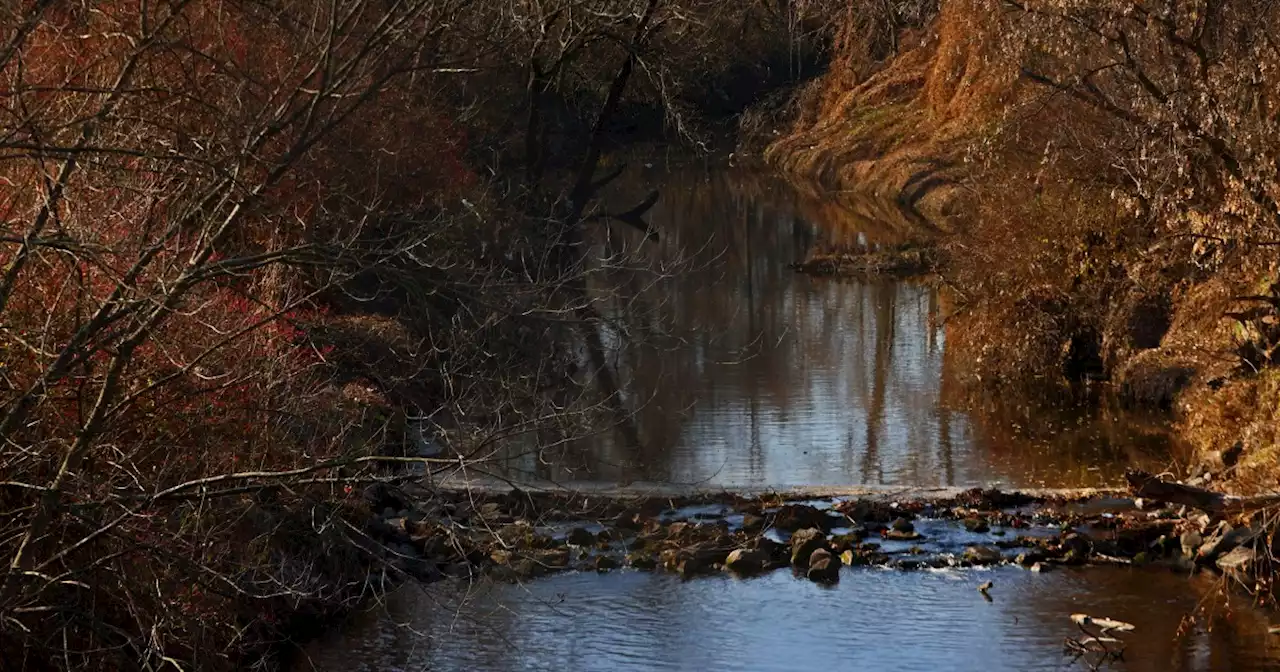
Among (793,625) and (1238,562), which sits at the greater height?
(1238,562)

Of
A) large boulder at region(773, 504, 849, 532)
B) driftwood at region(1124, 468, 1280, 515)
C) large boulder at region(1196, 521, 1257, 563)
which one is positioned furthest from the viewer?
large boulder at region(773, 504, 849, 532)

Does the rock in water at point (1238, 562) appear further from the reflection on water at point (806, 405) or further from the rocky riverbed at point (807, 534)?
the reflection on water at point (806, 405)

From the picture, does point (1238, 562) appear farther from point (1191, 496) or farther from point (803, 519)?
point (803, 519)

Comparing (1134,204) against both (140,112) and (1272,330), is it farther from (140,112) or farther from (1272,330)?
(140,112)

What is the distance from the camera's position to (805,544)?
14219 mm

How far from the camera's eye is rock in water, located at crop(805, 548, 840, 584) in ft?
45.0

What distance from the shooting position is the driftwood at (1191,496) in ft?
40.6

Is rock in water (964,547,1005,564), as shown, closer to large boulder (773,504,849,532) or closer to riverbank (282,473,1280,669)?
riverbank (282,473,1280,669)

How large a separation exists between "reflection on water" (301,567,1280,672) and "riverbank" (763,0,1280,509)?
113 inches

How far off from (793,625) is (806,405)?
823 cm

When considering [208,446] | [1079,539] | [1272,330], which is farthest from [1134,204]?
[208,446]

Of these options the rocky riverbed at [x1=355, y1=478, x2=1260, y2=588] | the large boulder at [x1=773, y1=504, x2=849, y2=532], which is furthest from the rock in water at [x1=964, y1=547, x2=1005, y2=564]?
the large boulder at [x1=773, y1=504, x2=849, y2=532]

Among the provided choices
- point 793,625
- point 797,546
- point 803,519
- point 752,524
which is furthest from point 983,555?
point 793,625

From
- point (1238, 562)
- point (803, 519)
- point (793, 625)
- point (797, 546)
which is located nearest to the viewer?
point (793, 625)
